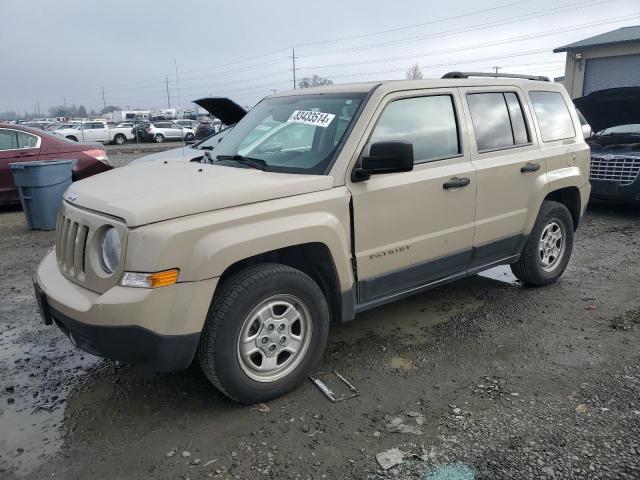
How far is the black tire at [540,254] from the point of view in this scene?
195 inches

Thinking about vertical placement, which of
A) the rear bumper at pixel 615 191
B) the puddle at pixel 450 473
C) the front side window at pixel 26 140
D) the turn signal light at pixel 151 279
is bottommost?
the puddle at pixel 450 473

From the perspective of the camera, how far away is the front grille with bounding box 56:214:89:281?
9.93 feet

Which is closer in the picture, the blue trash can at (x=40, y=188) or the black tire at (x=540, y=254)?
the black tire at (x=540, y=254)

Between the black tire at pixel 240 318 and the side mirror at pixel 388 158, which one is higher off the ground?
the side mirror at pixel 388 158

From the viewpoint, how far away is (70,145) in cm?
935

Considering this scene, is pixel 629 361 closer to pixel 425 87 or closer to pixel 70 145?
pixel 425 87

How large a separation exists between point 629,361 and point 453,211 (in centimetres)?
159

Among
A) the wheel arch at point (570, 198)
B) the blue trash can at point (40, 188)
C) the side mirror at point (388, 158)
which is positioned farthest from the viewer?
the blue trash can at point (40, 188)

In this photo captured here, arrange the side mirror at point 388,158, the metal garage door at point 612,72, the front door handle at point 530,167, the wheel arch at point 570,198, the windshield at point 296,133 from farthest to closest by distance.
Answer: the metal garage door at point 612,72 < the wheel arch at point 570,198 < the front door handle at point 530,167 < the windshield at point 296,133 < the side mirror at point 388,158

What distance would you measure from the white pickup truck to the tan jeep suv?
104ft

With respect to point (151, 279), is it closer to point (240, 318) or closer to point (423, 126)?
point (240, 318)

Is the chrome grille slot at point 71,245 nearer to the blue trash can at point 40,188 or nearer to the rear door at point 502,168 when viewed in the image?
Answer: the rear door at point 502,168

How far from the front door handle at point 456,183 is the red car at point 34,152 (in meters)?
7.15

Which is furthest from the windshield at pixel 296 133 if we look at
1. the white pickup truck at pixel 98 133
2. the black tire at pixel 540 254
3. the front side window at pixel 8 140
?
the white pickup truck at pixel 98 133
